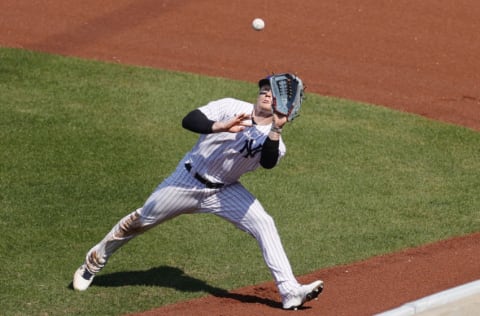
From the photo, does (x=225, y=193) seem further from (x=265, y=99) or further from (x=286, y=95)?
(x=286, y=95)

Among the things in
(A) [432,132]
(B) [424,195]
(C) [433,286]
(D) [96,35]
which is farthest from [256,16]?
(C) [433,286]

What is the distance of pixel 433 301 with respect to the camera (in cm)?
598

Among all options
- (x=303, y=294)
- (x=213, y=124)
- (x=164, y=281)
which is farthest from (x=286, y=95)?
(x=164, y=281)

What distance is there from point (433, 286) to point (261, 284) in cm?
136

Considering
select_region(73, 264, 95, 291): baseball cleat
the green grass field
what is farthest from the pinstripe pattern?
the green grass field

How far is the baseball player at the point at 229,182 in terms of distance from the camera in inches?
277

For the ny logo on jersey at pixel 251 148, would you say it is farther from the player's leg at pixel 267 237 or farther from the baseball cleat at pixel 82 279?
the baseball cleat at pixel 82 279

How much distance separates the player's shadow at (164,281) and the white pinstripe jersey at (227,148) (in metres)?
1.01

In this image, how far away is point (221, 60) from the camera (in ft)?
44.3

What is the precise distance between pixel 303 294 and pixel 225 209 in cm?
86

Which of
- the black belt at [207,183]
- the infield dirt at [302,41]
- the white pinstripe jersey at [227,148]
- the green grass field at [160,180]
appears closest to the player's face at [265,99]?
the white pinstripe jersey at [227,148]

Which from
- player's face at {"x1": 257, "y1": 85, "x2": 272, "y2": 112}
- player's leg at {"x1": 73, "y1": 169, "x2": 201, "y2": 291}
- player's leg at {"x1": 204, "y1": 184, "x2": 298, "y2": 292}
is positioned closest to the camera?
player's face at {"x1": 257, "y1": 85, "x2": 272, "y2": 112}

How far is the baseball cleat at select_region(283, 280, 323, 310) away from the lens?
717cm

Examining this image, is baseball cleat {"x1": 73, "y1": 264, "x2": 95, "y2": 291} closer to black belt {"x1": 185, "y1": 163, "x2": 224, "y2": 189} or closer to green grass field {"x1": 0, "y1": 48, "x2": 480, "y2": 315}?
green grass field {"x1": 0, "y1": 48, "x2": 480, "y2": 315}
